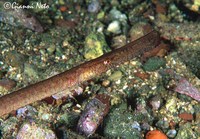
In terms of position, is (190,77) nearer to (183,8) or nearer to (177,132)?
(177,132)

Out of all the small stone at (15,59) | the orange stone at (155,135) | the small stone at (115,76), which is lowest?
the orange stone at (155,135)

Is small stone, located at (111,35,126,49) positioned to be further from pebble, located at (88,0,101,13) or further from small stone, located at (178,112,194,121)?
small stone, located at (178,112,194,121)

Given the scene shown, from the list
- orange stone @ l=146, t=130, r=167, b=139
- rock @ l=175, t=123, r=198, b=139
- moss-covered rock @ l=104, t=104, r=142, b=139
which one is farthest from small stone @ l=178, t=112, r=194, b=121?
moss-covered rock @ l=104, t=104, r=142, b=139

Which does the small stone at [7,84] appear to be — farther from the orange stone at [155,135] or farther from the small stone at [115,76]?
the orange stone at [155,135]

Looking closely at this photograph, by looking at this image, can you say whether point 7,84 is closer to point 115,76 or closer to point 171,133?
point 115,76

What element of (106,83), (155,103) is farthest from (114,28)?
(155,103)

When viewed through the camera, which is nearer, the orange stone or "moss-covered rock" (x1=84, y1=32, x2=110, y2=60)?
the orange stone

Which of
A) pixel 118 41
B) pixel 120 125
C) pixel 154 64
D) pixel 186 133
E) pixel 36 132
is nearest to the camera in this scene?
pixel 36 132

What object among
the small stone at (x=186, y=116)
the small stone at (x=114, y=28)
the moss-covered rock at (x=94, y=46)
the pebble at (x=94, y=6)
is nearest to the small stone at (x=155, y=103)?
the small stone at (x=186, y=116)
